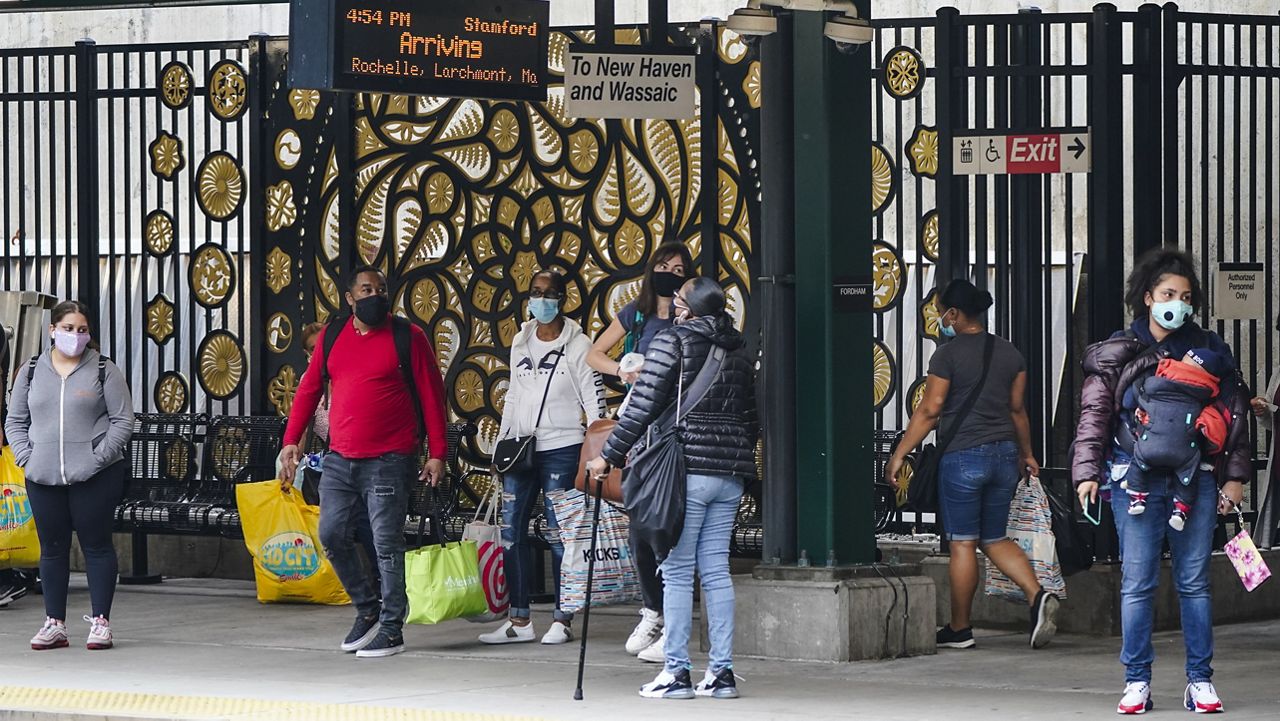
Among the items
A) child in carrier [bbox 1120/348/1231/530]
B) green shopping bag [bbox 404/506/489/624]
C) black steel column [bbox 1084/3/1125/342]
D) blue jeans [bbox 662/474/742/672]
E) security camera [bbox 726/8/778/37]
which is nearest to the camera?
child in carrier [bbox 1120/348/1231/530]

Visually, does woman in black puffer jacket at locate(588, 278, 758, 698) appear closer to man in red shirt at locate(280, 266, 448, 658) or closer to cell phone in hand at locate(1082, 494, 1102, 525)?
cell phone in hand at locate(1082, 494, 1102, 525)

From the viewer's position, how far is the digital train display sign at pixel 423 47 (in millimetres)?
10508

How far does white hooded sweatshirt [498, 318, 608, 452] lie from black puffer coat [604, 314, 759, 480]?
71.9 inches

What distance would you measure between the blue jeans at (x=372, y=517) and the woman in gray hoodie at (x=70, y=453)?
1.12 m

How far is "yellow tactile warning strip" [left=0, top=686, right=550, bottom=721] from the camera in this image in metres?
8.05

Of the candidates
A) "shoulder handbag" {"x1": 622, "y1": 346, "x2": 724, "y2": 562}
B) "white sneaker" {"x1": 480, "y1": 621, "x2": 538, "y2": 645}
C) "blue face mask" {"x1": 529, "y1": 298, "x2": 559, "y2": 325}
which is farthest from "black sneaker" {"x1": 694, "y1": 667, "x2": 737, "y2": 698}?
"blue face mask" {"x1": 529, "y1": 298, "x2": 559, "y2": 325}

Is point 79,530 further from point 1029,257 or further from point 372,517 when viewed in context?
point 1029,257

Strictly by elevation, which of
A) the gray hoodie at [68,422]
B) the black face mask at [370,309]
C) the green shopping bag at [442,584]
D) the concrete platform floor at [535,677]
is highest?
the black face mask at [370,309]

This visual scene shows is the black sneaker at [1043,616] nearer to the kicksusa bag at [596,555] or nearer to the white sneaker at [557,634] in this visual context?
the kicksusa bag at [596,555]

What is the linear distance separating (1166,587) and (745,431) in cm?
328

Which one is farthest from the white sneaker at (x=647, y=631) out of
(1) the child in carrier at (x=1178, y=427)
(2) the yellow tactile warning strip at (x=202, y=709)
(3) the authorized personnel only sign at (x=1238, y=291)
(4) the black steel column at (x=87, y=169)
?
(4) the black steel column at (x=87, y=169)

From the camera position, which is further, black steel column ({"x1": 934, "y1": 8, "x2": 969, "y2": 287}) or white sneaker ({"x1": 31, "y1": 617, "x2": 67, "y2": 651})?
black steel column ({"x1": 934, "y1": 8, "x2": 969, "y2": 287})

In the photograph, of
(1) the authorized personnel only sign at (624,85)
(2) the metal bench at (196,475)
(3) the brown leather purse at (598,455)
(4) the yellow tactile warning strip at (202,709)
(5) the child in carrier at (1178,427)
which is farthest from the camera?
(2) the metal bench at (196,475)

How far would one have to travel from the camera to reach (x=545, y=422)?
10344mm
